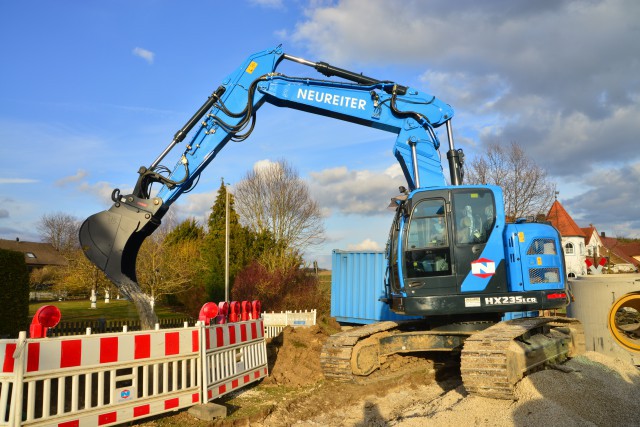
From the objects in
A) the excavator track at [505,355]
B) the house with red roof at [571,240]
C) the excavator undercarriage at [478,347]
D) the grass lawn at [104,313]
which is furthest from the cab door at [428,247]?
the house with red roof at [571,240]

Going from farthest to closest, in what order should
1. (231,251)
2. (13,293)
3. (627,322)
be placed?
(231,251) < (13,293) < (627,322)

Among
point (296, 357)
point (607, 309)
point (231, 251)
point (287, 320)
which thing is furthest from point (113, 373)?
point (231, 251)

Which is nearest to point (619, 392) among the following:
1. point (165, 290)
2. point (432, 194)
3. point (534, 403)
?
point (534, 403)

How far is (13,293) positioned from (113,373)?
758 centimetres

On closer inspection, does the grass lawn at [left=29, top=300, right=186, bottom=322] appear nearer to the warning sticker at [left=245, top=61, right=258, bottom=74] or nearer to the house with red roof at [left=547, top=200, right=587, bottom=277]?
the warning sticker at [left=245, top=61, right=258, bottom=74]

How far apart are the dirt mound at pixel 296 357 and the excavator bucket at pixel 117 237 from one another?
9.33 ft

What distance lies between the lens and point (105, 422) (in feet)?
17.2

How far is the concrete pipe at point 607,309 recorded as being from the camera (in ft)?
28.9

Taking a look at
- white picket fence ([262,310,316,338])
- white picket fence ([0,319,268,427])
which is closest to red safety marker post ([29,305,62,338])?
white picket fence ([0,319,268,427])

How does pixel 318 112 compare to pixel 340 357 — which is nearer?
pixel 340 357

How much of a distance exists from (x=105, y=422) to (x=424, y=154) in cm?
602

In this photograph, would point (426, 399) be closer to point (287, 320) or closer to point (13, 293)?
point (287, 320)

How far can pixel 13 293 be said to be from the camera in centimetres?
1148

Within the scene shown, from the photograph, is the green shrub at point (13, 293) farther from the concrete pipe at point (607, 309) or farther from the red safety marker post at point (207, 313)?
the concrete pipe at point (607, 309)
